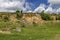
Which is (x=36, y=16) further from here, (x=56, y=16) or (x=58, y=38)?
(x=58, y=38)

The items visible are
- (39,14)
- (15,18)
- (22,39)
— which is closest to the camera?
(22,39)

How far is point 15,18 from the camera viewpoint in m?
53.1

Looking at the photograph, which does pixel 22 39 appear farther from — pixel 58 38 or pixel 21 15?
pixel 21 15

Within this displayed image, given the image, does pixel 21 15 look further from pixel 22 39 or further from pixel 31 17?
pixel 22 39

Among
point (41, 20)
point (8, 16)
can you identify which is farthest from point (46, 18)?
point (8, 16)

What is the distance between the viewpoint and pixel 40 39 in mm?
25938

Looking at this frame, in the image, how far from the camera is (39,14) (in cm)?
5728

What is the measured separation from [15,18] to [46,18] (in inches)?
366

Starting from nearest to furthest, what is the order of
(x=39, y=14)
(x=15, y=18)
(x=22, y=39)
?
1. (x=22, y=39)
2. (x=15, y=18)
3. (x=39, y=14)

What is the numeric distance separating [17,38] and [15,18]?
27233 millimetres

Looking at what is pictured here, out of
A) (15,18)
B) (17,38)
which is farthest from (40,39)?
(15,18)

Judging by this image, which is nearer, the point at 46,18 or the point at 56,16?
the point at 46,18

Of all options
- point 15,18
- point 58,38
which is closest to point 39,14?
point 15,18

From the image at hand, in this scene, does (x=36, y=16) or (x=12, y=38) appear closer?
(x=12, y=38)
